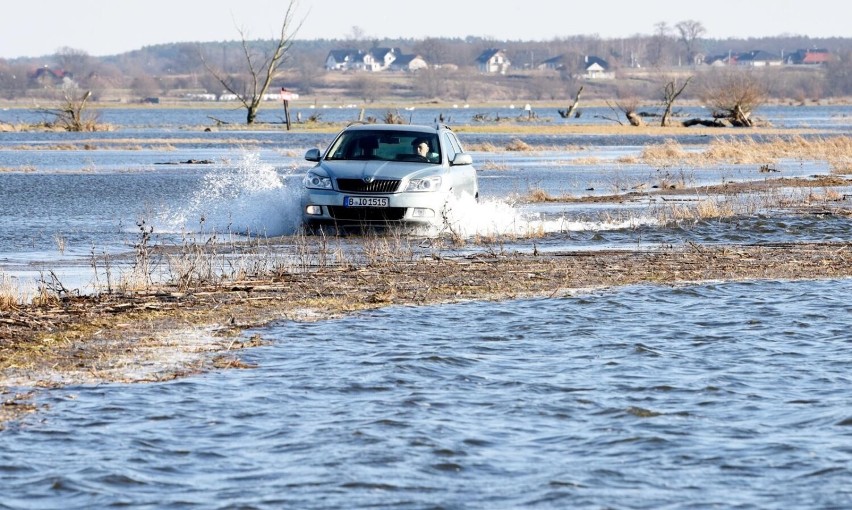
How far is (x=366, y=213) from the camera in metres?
18.8

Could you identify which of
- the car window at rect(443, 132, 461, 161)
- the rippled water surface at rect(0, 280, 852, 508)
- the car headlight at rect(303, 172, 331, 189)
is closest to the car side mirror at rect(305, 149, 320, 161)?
the car headlight at rect(303, 172, 331, 189)

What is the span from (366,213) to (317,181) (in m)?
0.79

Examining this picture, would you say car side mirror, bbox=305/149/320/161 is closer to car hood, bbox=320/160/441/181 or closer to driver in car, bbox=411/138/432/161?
car hood, bbox=320/160/441/181

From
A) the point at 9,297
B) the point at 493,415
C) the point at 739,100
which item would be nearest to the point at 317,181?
the point at 9,297

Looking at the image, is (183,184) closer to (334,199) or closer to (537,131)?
(334,199)

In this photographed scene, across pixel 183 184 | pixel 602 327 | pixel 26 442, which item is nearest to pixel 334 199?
pixel 602 327

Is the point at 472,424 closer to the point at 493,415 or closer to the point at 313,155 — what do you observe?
the point at 493,415

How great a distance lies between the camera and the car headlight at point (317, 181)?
61.9ft

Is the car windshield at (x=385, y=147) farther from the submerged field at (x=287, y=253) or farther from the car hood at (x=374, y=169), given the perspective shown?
the submerged field at (x=287, y=253)

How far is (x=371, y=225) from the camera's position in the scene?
1892cm

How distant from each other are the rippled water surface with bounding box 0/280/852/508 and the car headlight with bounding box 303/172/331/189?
701cm

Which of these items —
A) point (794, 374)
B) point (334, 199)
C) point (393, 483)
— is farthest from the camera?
point (334, 199)

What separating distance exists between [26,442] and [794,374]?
5115 mm

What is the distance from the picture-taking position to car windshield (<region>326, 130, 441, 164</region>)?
64.4ft
